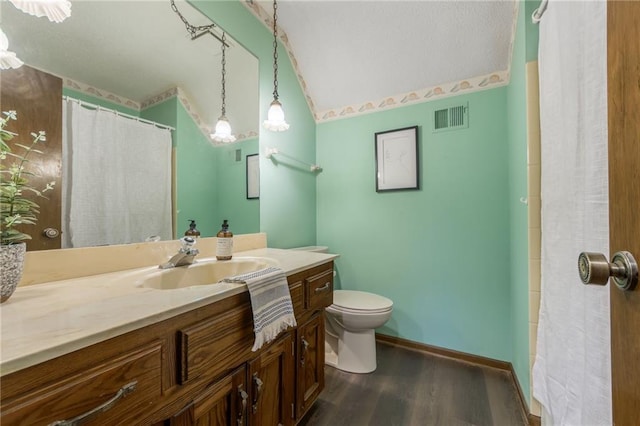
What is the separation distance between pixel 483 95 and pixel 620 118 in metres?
1.62

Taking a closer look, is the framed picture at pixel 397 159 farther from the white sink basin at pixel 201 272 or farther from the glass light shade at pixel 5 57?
the glass light shade at pixel 5 57

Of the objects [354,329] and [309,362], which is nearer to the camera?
[309,362]

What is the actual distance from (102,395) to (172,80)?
125 cm

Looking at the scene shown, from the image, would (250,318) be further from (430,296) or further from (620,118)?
(430,296)

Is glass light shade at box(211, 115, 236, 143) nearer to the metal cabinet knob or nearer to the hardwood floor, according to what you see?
the metal cabinet knob

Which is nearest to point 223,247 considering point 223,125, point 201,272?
point 201,272

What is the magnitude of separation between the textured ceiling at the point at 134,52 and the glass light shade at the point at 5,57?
4.2 inches

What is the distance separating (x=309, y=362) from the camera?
1172 millimetres

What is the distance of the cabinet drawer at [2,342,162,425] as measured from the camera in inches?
15.0

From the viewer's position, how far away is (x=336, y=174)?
7.29ft

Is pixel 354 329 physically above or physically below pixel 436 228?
below

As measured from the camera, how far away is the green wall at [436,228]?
1.66 meters

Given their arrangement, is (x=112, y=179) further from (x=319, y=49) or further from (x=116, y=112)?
(x=319, y=49)

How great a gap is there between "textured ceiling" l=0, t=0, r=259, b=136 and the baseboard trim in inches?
75.8
